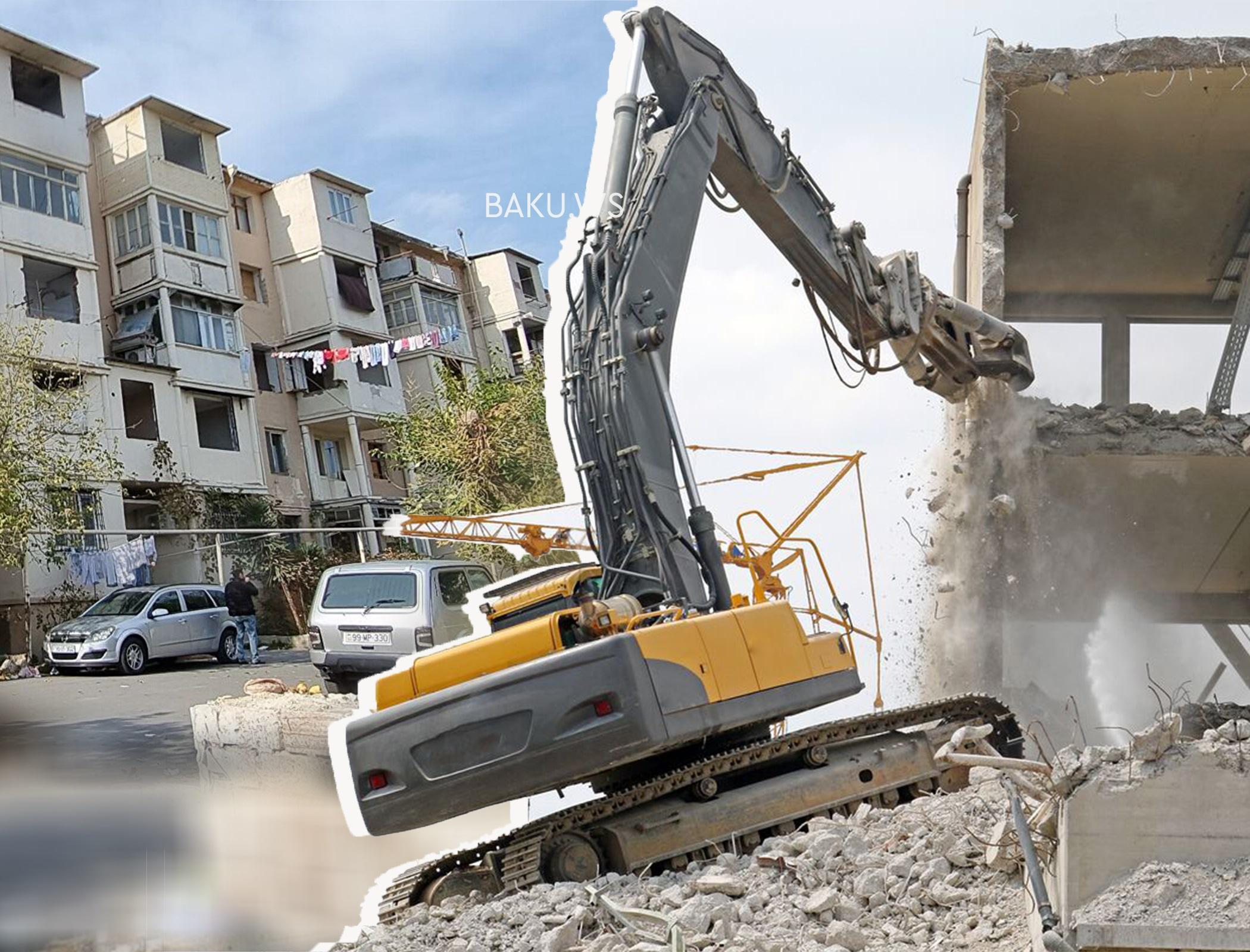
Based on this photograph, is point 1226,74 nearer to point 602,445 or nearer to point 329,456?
point 602,445

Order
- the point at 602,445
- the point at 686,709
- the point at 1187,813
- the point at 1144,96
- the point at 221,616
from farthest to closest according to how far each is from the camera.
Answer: the point at 221,616, the point at 1144,96, the point at 602,445, the point at 686,709, the point at 1187,813

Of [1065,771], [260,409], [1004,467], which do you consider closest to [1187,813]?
[1065,771]

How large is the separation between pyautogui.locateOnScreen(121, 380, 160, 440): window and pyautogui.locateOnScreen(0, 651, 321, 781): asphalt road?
8.68 m

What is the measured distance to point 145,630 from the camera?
54.1ft

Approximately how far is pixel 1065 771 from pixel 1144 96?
25.0ft

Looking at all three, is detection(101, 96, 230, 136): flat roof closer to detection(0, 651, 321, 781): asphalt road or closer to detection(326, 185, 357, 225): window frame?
detection(326, 185, 357, 225): window frame

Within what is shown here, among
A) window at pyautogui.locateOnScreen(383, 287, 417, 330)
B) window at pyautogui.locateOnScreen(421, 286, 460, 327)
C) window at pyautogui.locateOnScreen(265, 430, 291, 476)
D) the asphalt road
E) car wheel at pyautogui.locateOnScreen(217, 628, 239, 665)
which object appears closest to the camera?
the asphalt road

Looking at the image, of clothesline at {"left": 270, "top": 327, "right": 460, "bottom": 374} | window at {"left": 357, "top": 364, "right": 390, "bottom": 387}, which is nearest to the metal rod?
clothesline at {"left": 270, "top": 327, "right": 460, "bottom": 374}

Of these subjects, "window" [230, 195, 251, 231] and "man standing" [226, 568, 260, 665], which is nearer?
"man standing" [226, 568, 260, 665]

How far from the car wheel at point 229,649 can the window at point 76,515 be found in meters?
2.48

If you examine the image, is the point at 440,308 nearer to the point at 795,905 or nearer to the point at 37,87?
the point at 37,87

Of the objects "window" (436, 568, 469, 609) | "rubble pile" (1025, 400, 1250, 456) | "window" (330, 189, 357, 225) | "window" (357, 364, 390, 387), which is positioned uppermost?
"window" (330, 189, 357, 225)

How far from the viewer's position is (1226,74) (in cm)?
942

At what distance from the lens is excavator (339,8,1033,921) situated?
495 cm
